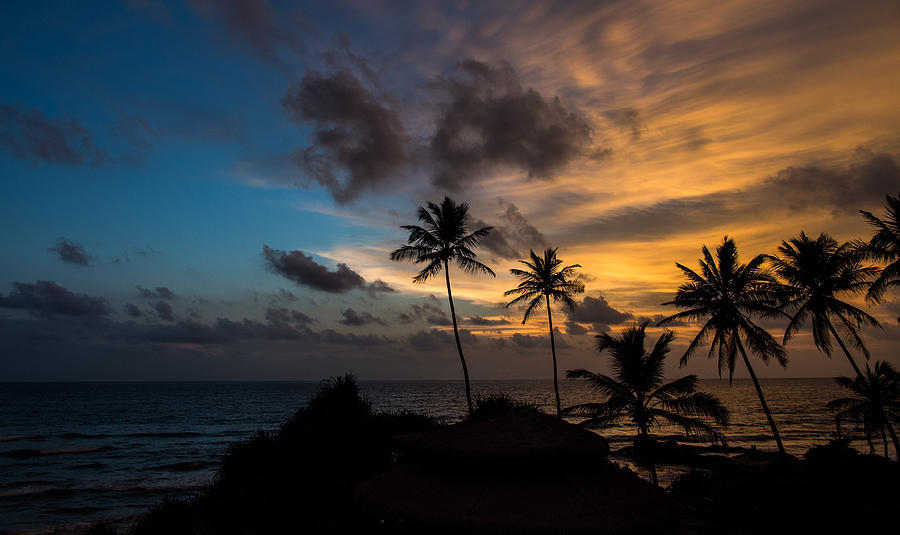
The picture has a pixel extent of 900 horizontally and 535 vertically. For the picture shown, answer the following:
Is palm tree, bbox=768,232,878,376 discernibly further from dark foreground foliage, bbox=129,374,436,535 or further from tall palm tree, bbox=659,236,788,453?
dark foreground foliage, bbox=129,374,436,535

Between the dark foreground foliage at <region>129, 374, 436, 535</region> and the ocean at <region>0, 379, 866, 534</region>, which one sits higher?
the dark foreground foliage at <region>129, 374, 436, 535</region>

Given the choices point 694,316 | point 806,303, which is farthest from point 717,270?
point 806,303

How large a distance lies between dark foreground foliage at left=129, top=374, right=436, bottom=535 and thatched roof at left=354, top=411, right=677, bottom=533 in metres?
4.27

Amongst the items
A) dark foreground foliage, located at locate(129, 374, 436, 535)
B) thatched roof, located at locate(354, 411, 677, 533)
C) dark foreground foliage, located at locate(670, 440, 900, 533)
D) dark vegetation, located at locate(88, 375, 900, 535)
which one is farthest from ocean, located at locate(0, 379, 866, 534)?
thatched roof, located at locate(354, 411, 677, 533)

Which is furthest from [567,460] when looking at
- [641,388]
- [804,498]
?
[641,388]

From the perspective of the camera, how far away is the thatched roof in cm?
565

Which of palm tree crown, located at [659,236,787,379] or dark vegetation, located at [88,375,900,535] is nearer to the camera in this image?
dark vegetation, located at [88,375,900,535]

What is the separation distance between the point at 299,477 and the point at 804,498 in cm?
1616

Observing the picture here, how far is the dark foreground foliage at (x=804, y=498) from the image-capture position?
13.1m

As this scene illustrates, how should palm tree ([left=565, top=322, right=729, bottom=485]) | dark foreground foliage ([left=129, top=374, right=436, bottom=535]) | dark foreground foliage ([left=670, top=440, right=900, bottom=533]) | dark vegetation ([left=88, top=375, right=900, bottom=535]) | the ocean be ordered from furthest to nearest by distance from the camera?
the ocean < palm tree ([left=565, top=322, right=729, bottom=485]) < dark foreground foliage ([left=670, top=440, right=900, bottom=533]) < dark foreground foliage ([left=129, top=374, right=436, bottom=535]) < dark vegetation ([left=88, top=375, right=900, bottom=535])

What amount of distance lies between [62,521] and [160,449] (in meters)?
21.1

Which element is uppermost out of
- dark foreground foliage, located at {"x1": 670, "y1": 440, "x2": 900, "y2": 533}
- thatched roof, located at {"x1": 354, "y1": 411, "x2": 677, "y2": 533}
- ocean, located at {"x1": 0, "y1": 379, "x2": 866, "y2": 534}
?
thatched roof, located at {"x1": 354, "y1": 411, "x2": 677, "y2": 533}

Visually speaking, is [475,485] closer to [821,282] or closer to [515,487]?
[515,487]

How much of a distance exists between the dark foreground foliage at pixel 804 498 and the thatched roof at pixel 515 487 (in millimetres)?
8753
